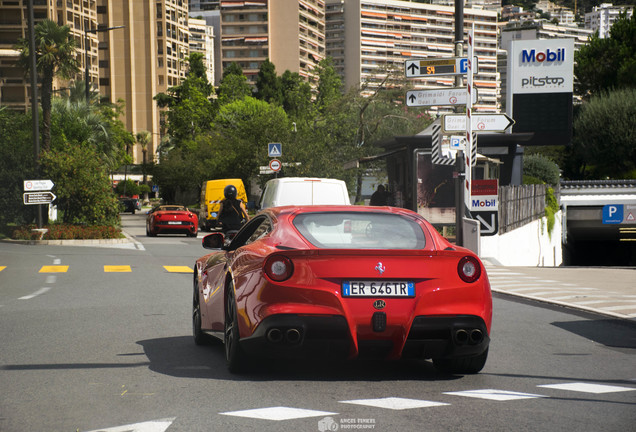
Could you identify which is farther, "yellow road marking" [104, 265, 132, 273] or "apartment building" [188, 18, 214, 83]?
"apartment building" [188, 18, 214, 83]

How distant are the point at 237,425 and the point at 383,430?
2.61 feet

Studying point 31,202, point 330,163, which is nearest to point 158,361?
point 31,202

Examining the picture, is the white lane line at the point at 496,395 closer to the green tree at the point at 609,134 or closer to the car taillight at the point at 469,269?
the car taillight at the point at 469,269

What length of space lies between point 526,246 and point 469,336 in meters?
26.7

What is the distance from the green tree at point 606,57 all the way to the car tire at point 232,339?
63684 millimetres

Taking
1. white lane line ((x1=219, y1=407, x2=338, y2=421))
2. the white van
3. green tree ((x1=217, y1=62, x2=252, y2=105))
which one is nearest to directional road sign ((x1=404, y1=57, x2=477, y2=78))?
the white van

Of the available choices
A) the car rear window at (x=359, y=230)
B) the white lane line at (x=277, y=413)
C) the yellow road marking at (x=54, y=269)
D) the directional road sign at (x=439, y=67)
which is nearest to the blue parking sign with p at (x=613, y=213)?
the directional road sign at (x=439, y=67)

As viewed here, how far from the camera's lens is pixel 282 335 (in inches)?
255

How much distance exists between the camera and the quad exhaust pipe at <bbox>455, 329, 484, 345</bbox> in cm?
662

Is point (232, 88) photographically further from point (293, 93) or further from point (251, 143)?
point (251, 143)

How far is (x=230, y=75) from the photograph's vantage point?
93312mm

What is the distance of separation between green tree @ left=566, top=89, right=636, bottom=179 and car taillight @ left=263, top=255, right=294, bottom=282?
5643 centimetres

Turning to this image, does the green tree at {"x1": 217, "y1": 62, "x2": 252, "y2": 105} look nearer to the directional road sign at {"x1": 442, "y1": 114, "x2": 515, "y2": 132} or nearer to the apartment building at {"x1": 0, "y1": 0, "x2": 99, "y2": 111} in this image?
the apartment building at {"x1": 0, "y1": 0, "x2": 99, "y2": 111}

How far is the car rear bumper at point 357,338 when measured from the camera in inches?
253
